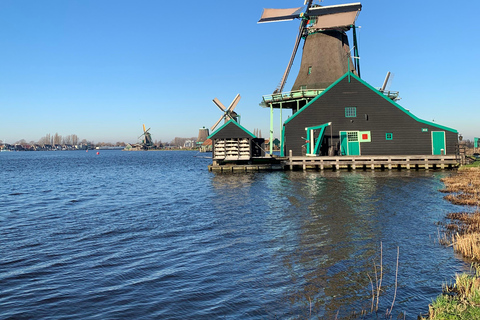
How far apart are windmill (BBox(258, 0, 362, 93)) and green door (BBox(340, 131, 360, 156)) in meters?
6.99

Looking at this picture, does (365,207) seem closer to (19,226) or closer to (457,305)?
(457,305)

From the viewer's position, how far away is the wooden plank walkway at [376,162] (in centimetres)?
3566

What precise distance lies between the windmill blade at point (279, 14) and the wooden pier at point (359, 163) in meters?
20.3

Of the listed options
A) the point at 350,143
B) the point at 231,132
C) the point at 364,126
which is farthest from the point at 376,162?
the point at 231,132

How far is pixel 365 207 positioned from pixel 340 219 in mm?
3162

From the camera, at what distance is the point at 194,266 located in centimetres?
984

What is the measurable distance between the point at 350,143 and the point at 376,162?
11.8ft

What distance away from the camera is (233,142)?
39.4m

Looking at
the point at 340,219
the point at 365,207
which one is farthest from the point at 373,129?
the point at 340,219

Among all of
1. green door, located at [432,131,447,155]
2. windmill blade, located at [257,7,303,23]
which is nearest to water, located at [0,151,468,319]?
green door, located at [432,131,447,155]

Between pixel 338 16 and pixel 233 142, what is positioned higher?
pixel 338 16

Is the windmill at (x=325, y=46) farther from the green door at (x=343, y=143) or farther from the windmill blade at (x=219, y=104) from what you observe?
the windmill blade at (x=219, y=104)

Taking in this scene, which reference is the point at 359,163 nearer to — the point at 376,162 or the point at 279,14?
the point at 376,162

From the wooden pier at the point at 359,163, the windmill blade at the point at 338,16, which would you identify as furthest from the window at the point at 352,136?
the windmill blade at the point at 338,16
